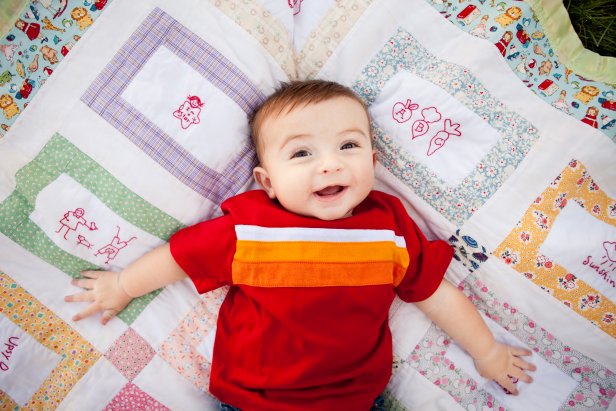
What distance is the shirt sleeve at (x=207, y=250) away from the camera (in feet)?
3.54

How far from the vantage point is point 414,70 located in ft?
3.85

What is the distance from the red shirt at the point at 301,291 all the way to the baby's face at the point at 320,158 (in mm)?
67

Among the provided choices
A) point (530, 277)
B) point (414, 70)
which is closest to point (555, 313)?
point (530, 277)

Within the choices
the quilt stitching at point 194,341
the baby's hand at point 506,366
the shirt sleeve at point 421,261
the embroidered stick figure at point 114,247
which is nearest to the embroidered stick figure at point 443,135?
the shirt sleeve at point 421,261

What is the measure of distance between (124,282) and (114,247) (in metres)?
0.10

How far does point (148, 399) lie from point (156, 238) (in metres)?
0.44

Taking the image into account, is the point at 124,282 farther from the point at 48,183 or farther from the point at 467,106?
the point at 467,106

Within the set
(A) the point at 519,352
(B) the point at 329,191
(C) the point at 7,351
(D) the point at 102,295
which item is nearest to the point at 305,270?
(B) the point at 329,191

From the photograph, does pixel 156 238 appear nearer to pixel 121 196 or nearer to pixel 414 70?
pixel 121 196

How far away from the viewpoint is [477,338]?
1.17 metres

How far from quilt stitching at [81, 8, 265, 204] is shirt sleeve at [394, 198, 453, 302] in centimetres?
50

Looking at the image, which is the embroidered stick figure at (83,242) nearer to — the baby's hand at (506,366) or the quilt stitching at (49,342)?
the quilt stitching at (49,342)

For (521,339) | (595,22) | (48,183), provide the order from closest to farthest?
(48,183) → (521,339) → (595,22)

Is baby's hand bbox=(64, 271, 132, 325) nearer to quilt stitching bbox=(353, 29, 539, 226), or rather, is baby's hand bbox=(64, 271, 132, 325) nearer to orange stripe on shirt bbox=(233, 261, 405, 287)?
orange stripe on shirt bbox=(233, 261, 405, 287)
